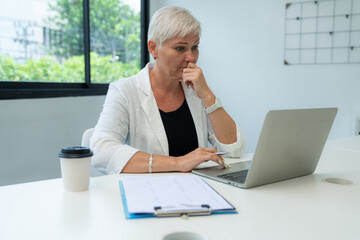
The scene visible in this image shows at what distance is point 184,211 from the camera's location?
74cm

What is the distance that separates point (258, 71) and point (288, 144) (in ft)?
6.93

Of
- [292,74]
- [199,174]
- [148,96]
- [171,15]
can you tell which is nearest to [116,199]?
[199,174]

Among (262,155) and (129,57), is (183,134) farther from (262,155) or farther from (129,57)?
(129,57)

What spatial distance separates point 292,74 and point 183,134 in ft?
5.53

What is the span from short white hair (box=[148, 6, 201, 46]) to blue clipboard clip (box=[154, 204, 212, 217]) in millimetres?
878

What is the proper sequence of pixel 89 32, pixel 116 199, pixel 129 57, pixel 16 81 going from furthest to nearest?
pixel 129 57 < pixel 89 32 < pixel 16 81 < pixel 116 199

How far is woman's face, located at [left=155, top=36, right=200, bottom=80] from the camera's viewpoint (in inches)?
57.3

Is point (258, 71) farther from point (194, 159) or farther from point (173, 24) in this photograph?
point (194, 159)

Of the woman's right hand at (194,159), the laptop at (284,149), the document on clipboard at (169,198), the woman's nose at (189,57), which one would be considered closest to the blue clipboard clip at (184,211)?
the document on clipboard at (169,198)

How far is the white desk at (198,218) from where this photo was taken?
25.9 inches

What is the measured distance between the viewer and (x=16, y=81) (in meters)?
2.24

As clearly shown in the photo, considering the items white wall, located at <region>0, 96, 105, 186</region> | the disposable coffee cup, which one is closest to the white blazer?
the disposable coffee cup

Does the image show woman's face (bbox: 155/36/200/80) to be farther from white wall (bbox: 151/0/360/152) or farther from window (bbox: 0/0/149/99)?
white wall (bbox: 151/0/360/152)

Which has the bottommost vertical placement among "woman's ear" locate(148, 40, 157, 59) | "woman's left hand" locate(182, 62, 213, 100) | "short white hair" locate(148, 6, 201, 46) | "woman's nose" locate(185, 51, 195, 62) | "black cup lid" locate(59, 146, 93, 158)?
"black cup lid" locate(59, 146, 93, 158)
